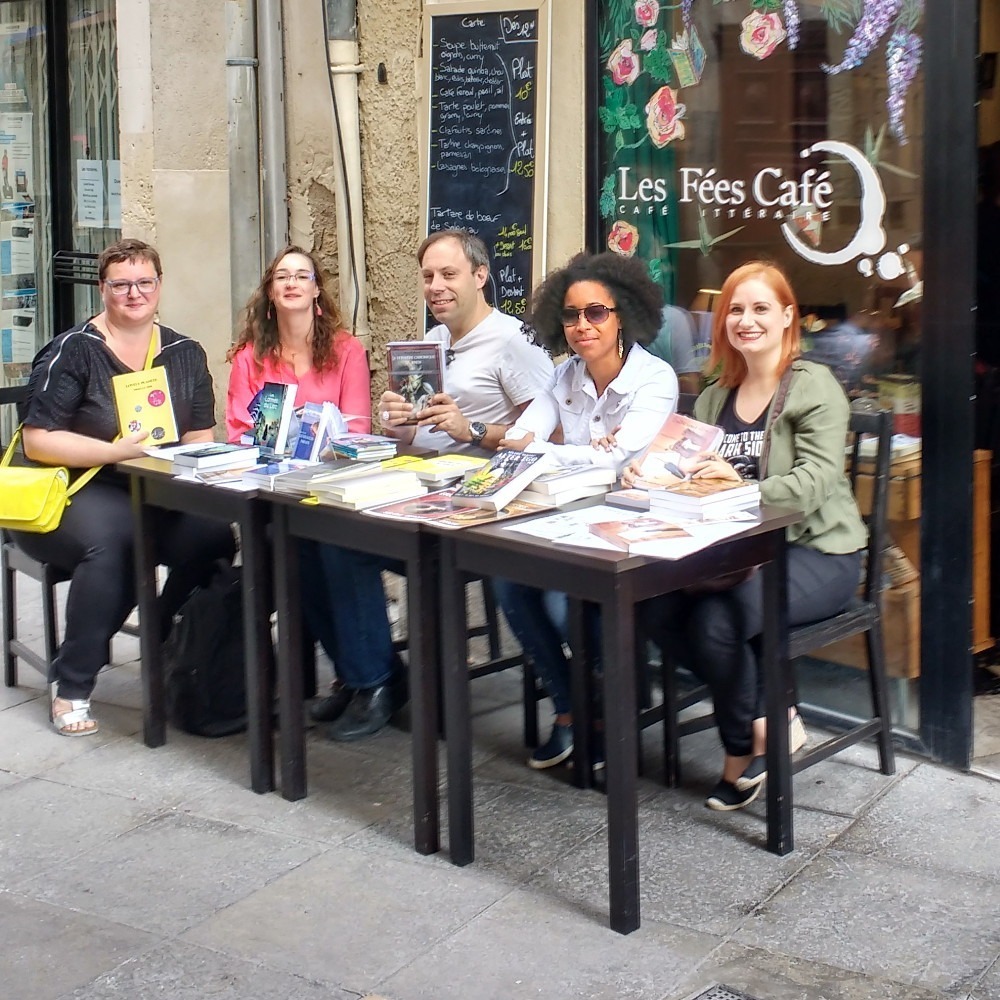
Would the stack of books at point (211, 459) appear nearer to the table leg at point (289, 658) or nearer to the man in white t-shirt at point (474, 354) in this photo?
the table leg at point (289, 658)

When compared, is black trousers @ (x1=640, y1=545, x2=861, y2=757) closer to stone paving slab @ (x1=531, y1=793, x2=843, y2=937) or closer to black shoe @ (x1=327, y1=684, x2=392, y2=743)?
stone paving slab @ (x1=531, y1=793, x2=843, y2=937)

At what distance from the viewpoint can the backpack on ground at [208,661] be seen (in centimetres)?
461

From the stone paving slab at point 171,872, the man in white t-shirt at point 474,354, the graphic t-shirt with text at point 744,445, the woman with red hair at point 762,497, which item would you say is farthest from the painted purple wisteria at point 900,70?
the stone paving slab at point 171,872

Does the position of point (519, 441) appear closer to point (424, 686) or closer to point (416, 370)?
point (416, 370)

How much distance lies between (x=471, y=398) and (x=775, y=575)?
1.53m

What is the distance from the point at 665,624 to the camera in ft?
12.8

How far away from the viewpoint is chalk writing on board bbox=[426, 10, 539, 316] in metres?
5.22

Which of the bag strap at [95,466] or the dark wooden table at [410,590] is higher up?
the bag strap at [95,466]

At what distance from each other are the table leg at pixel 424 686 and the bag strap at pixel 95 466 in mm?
1475

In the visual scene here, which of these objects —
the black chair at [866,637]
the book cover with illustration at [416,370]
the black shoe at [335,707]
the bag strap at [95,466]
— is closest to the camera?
the black chair at [866,637]

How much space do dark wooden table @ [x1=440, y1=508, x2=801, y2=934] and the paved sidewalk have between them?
5.0 inches

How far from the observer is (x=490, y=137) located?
5.35 metres

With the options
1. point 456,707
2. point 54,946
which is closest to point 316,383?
point 456,707

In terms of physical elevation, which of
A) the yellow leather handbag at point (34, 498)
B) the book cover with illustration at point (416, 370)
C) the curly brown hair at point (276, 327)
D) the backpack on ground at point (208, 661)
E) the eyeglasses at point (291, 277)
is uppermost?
the eyeglasses at point (291, 277)
